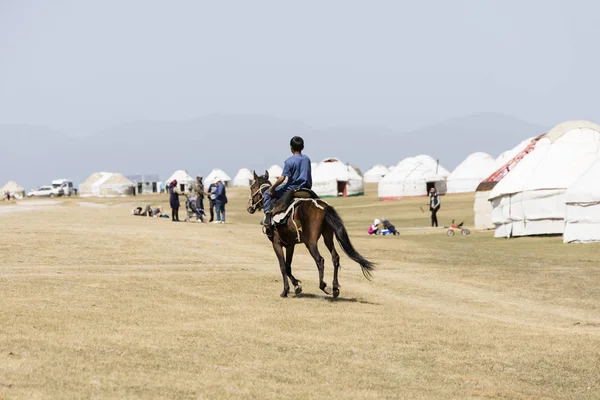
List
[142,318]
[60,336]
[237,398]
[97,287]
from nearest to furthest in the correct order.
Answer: [237,398] → [60,336] → [142,318] → [97,287]

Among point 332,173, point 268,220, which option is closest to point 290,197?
point 268,220

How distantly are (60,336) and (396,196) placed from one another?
76.7 m

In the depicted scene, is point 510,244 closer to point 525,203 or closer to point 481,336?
point 525,203

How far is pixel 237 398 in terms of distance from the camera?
26.9 ft

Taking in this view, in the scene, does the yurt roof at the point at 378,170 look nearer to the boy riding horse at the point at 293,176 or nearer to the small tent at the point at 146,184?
the small tent at the point at 146,184

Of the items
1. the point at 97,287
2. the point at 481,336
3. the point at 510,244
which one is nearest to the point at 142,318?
the point at 97,287

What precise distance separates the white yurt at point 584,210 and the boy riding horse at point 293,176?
21.1 m

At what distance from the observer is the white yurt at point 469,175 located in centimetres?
9044

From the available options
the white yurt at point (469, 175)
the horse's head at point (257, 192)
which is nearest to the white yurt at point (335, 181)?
the white yurt at point (469, 175)

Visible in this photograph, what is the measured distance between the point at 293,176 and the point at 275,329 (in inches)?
143

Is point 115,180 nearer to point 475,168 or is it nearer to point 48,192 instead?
point 48,192

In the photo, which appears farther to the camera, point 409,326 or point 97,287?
point 97,287

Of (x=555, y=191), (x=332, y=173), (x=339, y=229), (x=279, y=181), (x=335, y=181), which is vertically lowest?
(x=339, y=229)

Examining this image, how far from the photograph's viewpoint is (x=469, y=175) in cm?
9088
